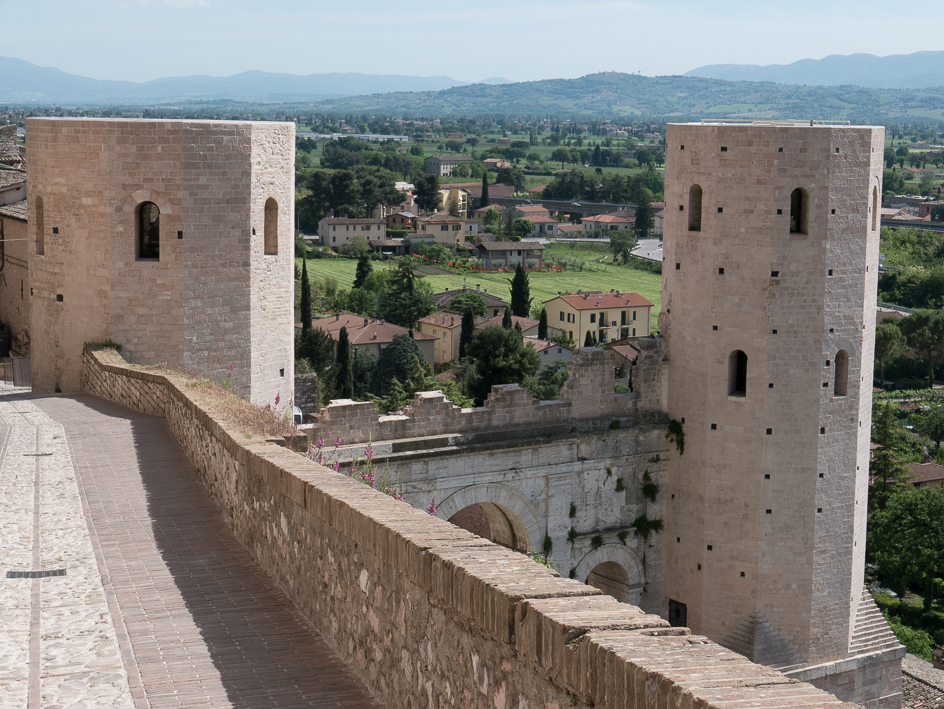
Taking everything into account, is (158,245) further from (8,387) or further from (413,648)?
(413,648)

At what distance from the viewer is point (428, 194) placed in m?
129

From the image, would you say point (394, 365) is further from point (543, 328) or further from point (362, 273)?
point (362, 273)

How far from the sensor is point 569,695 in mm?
4305

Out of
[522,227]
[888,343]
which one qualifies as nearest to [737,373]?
[888,343]

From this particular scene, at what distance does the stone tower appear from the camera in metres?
15.3

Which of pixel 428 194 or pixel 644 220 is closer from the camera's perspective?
pixel 644 220

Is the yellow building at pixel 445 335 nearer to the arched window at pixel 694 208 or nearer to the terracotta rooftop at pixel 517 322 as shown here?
the terracotta rooftop at pixel 517 322

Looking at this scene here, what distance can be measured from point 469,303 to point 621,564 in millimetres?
55600

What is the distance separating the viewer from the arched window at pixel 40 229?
16.0 m

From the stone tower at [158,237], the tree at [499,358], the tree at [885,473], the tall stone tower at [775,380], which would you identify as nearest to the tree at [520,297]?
the tree at [499,358]

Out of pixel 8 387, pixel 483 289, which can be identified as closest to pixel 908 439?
pixel 483 289

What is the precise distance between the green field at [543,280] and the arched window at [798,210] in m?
65.7

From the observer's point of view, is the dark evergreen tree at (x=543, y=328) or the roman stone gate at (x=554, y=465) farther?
the dark evergreen tree at (x=543, y=328)

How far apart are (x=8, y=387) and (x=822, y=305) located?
12.8 m
